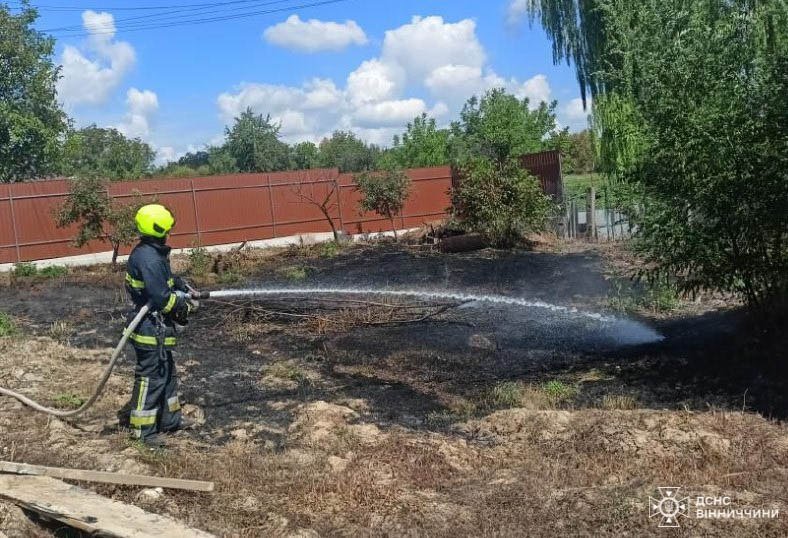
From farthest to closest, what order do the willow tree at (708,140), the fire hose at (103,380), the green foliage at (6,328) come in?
the green foliage at (6,328) < the willow tree at (708,140) < the fire hose at (103,380)

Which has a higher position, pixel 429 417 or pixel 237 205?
pixel 237 205

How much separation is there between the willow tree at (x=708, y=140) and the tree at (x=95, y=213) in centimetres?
1138

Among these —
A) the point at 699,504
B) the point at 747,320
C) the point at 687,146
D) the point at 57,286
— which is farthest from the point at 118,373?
the point at 57,286

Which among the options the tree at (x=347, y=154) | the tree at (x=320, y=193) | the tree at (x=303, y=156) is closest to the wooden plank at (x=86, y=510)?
the tree at (x=320, y=193)

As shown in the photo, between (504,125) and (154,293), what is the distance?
34764 millimetres

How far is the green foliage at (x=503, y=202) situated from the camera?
17828mm

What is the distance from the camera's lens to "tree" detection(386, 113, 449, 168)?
38.4 meters

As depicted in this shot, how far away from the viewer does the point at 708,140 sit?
271 inches

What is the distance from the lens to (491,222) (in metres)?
18.0

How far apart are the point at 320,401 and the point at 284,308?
14.5 feet

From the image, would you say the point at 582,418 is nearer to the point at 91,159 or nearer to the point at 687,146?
the point at 687,146

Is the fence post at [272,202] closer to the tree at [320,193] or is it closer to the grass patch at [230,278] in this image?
the tree at [320,193]

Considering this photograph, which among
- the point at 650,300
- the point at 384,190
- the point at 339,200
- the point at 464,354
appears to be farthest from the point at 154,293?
the point at 339,200

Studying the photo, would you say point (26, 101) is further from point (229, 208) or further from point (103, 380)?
point (103, 380)
